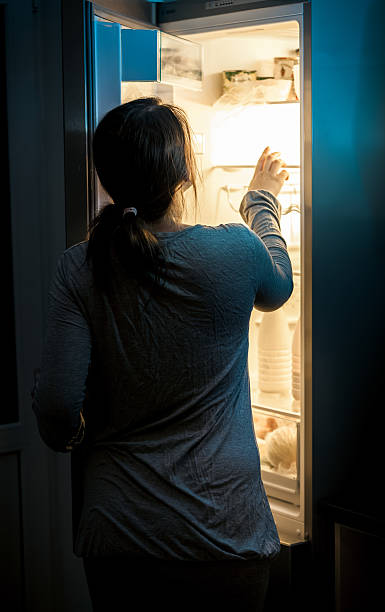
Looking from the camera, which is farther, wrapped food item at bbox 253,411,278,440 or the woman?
wrapped food item at bbox 253,411,278,440

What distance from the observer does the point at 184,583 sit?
3.15 feet

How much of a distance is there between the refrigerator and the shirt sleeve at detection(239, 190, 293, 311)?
0.26m

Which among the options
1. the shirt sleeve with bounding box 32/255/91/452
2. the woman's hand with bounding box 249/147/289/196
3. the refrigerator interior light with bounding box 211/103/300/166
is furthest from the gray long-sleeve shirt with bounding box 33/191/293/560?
the refrigerator interior light with bounding box 211/103/300/166

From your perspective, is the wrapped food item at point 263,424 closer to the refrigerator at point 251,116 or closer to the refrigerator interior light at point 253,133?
the refrigerator at point 251,116

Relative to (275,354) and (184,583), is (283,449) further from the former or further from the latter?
(184,583)

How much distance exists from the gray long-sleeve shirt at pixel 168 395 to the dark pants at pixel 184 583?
0.02 metres

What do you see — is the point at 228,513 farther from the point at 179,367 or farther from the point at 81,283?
the point at 81,283

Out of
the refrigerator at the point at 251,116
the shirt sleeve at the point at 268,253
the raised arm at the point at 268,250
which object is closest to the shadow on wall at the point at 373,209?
the refrigerator at the point at 251,116

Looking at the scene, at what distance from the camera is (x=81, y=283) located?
920 mm

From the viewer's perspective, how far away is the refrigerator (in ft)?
4.45

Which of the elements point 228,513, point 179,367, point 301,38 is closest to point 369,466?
point 228,513

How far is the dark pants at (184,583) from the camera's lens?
3.14 feet

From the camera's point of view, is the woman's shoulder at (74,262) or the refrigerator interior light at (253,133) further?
the refrigerator interior light at (253,133)

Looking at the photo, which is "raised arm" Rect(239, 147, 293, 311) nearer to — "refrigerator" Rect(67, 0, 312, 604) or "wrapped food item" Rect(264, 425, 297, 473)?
"refrigerator" Rect(67, 0, 312, 604)
